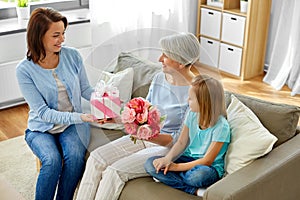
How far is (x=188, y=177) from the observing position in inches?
76.5

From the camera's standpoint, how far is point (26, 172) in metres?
2.92

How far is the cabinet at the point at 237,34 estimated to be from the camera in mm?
4293

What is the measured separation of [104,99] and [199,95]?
0.34 m

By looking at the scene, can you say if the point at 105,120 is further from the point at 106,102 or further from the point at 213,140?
the point at 213,140

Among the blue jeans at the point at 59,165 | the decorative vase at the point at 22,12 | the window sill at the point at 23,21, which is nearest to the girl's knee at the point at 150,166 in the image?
the blue jeans at the point at 59,165

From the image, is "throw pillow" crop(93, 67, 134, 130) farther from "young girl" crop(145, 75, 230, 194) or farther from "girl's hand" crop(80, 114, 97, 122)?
"young girl" crop(145, 75, 230, 194)

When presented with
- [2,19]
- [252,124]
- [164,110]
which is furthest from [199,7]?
[164,110]

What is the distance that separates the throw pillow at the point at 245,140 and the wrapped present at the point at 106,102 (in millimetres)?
569

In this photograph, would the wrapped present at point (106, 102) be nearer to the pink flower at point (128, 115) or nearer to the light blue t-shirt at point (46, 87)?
the pink flower at point (128, 115)

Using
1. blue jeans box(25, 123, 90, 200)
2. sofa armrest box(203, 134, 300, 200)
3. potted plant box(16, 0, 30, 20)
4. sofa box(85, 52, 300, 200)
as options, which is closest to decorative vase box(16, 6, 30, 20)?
potted plant box(16, 0, 30, 20)

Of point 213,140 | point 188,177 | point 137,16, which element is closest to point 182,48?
point 213,140

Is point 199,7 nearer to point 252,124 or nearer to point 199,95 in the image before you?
point 252,124

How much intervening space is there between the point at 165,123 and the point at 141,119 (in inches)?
4.0

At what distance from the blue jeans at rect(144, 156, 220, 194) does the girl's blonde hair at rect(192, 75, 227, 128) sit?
18 cm
